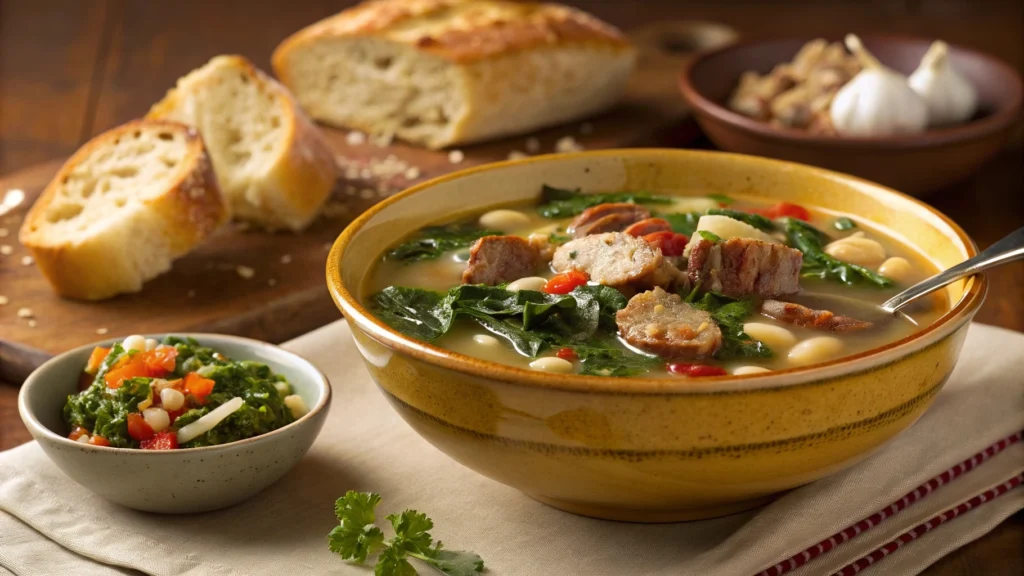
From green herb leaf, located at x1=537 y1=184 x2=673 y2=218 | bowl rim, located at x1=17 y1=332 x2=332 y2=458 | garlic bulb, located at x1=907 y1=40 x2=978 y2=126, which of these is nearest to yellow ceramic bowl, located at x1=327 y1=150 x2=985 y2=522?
bowl rim, located at x1=17 y1=332 x2=332 y2=458

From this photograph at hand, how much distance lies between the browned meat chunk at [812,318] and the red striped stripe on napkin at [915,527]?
0.38 metres

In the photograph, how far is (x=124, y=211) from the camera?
12.3 ft

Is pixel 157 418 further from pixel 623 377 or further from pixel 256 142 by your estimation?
pixel 256 142

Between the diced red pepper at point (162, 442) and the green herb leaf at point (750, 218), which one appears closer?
the diced red pepper at point (162, 442)

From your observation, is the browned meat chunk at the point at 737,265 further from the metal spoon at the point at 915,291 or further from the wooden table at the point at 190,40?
the wooden table at the point at 190,40

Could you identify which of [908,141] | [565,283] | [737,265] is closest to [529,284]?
[565,283]

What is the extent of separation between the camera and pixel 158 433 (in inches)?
94.7

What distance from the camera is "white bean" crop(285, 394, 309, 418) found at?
2.61 meters

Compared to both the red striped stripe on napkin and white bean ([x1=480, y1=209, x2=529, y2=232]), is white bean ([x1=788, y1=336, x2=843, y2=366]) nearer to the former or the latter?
the red striped stripe on napkin

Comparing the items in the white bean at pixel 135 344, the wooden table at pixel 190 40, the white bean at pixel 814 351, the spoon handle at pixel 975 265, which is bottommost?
the wooden table at pixel 190 40

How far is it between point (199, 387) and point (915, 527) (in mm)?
1534

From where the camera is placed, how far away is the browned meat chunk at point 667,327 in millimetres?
2240

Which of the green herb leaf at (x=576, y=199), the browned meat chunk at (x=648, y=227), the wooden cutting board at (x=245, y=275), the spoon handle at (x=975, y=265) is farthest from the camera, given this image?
the wooden cutting board at (x=245, y=275)

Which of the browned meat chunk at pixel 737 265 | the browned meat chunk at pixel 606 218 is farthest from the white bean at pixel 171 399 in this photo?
the browned meat chunk at pixel 737 265
